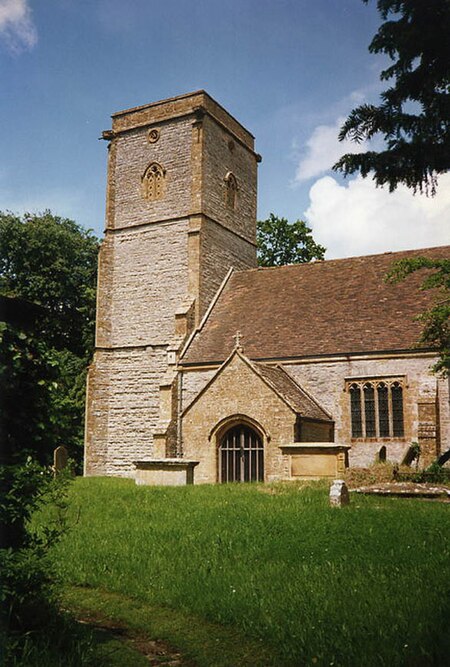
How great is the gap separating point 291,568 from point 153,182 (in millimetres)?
22798

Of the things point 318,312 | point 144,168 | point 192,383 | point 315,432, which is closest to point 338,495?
point 315,432

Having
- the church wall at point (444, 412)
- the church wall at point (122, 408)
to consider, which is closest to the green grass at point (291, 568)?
the church wall at point (444, 412)

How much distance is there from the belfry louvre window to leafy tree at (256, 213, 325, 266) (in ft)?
57.3

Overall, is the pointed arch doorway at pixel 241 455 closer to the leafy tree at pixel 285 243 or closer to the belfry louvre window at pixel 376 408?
the belfry louvre window at pixel 376 408

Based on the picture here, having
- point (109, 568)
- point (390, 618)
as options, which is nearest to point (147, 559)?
point (109, 568)

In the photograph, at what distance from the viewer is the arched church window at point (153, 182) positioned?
28.2 meters

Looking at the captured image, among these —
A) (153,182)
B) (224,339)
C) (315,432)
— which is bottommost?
(315,432)

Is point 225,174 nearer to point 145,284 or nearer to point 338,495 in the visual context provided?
point 145,284

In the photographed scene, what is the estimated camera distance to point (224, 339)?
2434 centimetres

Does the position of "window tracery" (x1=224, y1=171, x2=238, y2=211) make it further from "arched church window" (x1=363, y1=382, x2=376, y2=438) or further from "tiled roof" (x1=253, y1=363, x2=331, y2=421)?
"arched church window" (x1=363, y1=382, x2=376, y2=438)

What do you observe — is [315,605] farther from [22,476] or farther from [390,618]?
[22,476]

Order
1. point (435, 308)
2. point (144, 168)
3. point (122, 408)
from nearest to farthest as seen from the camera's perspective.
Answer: point (435, 308)
point (122, 408)
point (144, 168)

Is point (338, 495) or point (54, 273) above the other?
point (54, 273)

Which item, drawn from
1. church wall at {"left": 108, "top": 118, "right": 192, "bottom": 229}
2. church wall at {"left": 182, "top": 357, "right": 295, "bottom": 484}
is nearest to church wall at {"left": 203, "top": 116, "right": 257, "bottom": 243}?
church wall at {"left": 108, "top": 118, "right": 192, "bottom": 229}
